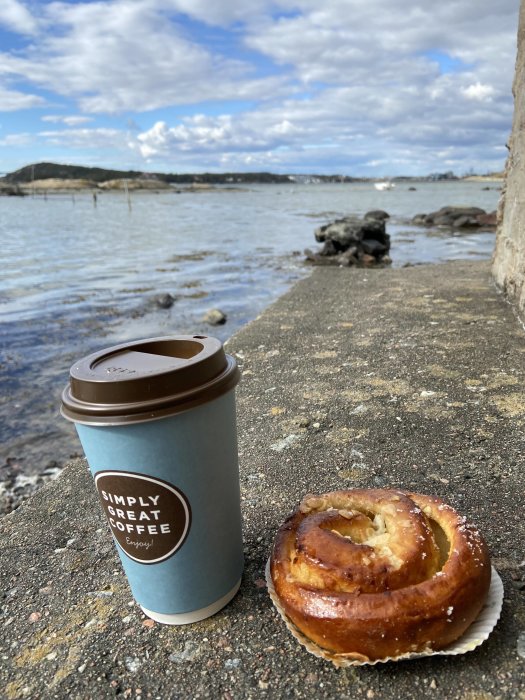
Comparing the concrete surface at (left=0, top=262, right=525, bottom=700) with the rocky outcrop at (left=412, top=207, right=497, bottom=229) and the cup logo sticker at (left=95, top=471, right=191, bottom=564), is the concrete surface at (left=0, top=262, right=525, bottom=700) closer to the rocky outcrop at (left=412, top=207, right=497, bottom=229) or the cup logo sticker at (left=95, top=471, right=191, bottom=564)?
the cup logo sticker at (left=95, top=471, right=191, bottom=564)

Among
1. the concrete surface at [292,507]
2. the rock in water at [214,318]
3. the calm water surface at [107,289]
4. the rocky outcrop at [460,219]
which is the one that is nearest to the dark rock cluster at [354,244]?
the calm water surface at [107,289]

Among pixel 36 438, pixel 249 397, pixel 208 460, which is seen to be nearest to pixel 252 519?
pixel 208 460

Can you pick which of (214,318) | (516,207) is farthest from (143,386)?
(214,318)

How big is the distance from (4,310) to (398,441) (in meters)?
10.7

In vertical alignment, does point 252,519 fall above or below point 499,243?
below

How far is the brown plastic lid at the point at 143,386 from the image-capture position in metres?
1.78

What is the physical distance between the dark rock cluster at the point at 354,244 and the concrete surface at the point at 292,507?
11333 millimetres

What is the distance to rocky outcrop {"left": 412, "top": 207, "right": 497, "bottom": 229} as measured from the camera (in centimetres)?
2972

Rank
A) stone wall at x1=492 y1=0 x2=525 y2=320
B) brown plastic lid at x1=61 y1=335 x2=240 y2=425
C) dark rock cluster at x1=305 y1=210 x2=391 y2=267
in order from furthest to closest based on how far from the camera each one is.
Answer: dark rock cluster at x1=305 y1=210 x2=391 y2=267
stone wall at x1=492 y1=0 x2=525 y2=320
brown plastic lid at x1=61 y1=335 x2=240 y2=425

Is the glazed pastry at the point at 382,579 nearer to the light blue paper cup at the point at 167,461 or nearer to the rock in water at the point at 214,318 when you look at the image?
the light blue paper cup at the point at 167,461

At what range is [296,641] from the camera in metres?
2.11

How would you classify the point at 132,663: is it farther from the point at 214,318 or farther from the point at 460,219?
the point at 460,219

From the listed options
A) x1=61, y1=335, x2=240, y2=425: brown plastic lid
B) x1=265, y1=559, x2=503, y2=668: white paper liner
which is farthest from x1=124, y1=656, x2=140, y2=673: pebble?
x1=61, y1=335, x2=240, y2=425: brown plastic lid

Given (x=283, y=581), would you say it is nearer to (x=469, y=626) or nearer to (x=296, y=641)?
(x=296, y=641)
